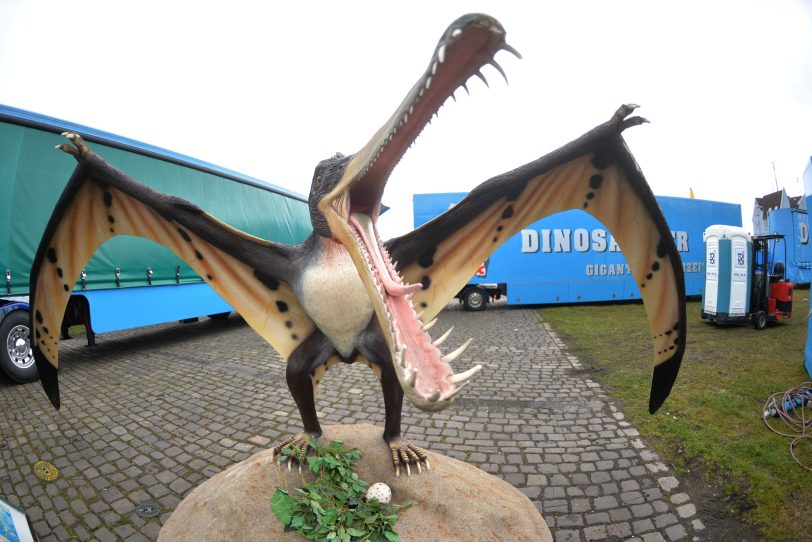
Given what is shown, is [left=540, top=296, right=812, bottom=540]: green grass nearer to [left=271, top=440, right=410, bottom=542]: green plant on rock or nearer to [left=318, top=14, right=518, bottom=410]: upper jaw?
[left=271, top=440, right=410, bottom=542]: green plant on rock

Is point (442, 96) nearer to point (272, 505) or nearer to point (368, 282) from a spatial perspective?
point (368, 282)

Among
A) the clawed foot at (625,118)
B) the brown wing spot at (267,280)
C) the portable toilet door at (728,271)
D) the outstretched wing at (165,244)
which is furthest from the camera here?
Answer: the portable toilet door at (728,271)

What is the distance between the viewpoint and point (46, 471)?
9.72 ft

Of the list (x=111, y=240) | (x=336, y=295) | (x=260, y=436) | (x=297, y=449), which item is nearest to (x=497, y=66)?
(x=336, y=295)

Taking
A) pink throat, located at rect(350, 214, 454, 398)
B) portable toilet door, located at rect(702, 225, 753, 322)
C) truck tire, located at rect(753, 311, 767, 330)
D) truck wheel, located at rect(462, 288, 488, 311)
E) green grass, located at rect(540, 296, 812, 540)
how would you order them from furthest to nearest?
truck wheel, located at rect(462, 288, 488, 311), truck tire, located at rect(753, 311, 767, 330), portable toilet door, located at rect(702, 225, 753, 322), green grass, located at rect(540, 296, 812, 540), pink throat, located at rect(350, 214, 454, 398)

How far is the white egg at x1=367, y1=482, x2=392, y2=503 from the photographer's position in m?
1.90

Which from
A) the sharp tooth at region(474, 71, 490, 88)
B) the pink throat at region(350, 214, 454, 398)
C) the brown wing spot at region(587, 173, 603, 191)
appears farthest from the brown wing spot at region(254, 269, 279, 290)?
the brown wing spot at region(587, 173, 603, 191)

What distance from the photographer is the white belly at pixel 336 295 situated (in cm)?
180

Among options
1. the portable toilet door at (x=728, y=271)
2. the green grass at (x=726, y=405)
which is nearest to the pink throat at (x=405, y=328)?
the green grass at (x=726, y=405)

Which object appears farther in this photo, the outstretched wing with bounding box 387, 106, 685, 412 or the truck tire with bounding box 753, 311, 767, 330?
the truck tire with bounding box 753, 311, 767, 330

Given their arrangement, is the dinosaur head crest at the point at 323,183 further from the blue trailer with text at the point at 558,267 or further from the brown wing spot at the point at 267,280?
the blue trailer with text at the point at 558,267

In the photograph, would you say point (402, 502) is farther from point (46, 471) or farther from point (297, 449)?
point (46, 471)

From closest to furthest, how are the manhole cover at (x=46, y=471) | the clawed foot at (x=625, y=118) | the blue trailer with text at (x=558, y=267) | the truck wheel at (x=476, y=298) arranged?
the clawed foot at (x=625, y=118) < the manhole cover at (x=46, y=471) < the blue trailer with text at (x=558, y=267) < the truck wheel at (x=476, y=298)

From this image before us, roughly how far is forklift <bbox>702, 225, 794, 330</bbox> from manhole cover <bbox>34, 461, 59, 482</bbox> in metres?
9.60
